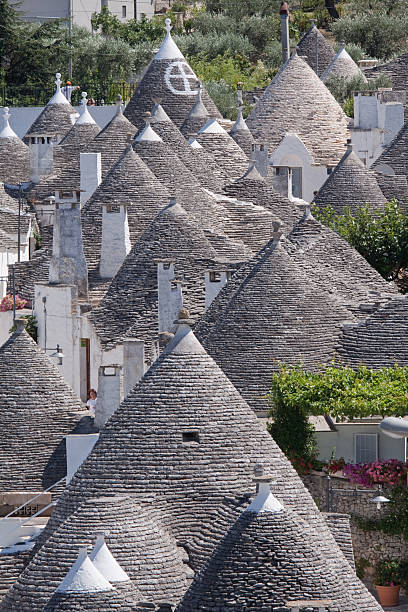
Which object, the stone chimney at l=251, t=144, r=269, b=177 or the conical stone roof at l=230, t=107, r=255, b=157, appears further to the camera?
the conical stone roof at l=230, t=107, r=255, b=157

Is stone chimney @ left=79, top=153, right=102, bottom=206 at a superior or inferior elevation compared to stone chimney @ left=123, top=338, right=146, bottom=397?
inferior

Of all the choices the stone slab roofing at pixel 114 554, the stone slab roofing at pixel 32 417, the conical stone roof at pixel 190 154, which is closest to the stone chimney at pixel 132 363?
the stone slab roofing at pixel 32 417

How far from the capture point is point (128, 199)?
62094 millimetres

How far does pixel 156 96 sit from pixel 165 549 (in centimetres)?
4448

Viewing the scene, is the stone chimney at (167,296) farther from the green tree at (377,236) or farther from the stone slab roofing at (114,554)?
the stone slab roofing at (114,554)

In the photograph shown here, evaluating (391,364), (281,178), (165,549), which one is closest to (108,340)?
(391,364)

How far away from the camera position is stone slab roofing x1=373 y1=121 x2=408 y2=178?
72562 millimetres

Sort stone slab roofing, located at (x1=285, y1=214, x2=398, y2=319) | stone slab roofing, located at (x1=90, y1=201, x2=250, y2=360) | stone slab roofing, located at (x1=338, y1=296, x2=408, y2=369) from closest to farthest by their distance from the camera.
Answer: stone slab roofing, located at (x1=338, y1=296, x2=408, y2=369)
stone slab roofing, located at (x1=285, y1=214, x2=398, y2=319)
stone slab roofing, located at (x1=90, y1=201, x2=250, y2=360)

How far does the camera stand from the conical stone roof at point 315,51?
94.2 metres

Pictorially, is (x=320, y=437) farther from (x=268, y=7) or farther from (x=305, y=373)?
(x=268, y=7)

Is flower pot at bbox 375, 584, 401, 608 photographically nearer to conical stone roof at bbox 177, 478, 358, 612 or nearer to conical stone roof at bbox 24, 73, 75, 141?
conical stone roof at bbox 177, 478, 358, 612

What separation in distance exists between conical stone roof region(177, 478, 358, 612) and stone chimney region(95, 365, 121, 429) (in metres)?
13.4

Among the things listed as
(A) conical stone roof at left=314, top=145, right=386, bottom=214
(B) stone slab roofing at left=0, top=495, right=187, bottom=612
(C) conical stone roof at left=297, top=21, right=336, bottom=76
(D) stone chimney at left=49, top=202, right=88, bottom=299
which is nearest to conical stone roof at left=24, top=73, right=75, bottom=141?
(A) conical stone roof at left=314, top=145, right=386, bottom=214

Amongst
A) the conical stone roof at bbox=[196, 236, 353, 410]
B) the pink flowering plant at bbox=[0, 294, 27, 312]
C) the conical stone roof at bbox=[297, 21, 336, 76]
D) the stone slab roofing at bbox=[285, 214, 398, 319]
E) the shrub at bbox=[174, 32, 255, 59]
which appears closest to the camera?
the conical stone roof at bbox=[196, 236, 353, 410]
